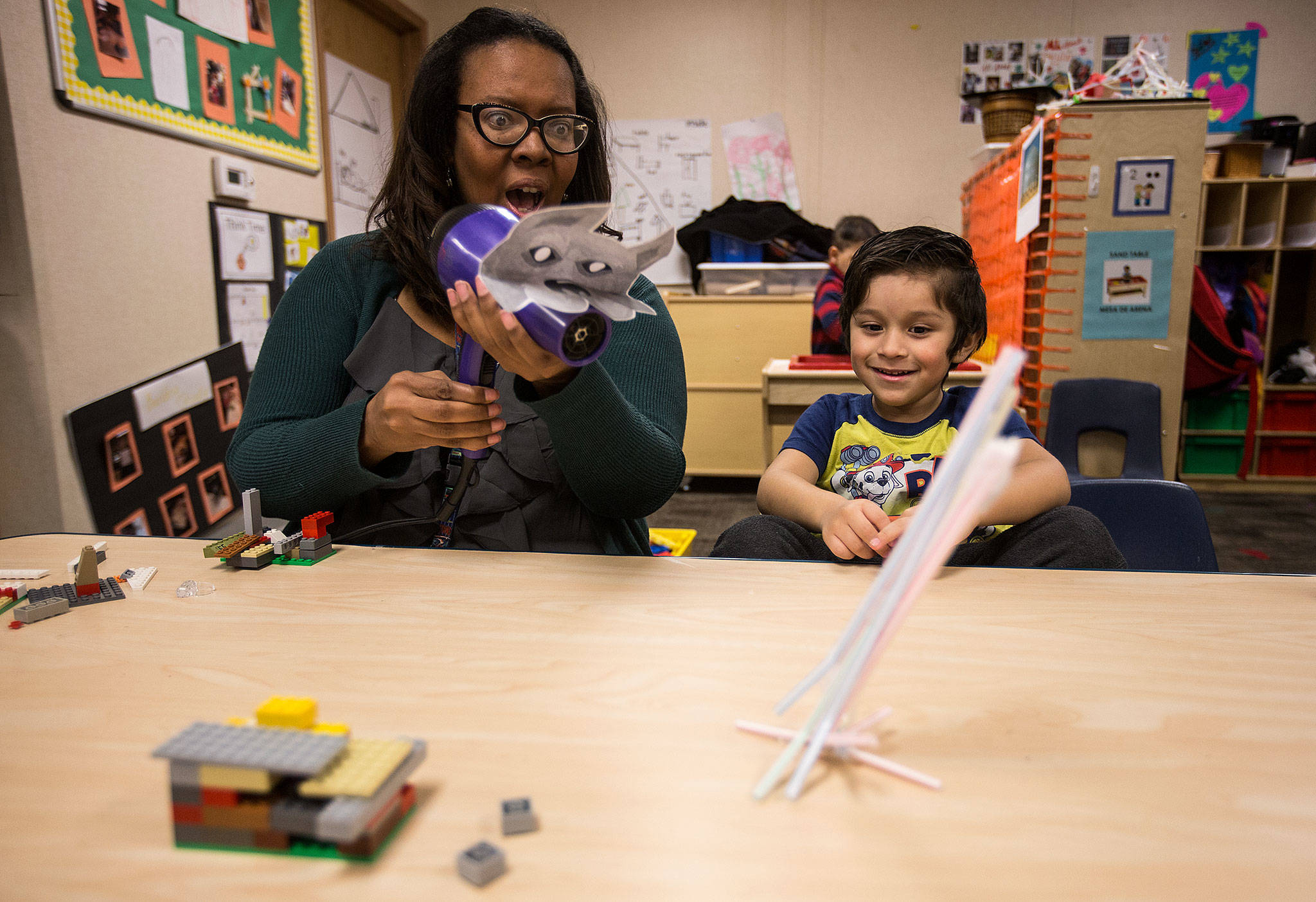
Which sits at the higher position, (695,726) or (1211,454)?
(695,726)

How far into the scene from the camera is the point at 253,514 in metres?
0.78

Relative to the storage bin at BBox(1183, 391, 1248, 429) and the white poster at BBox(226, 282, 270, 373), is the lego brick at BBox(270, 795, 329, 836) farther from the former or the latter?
the storage bin at BBox(1183, 391, 1248, 429)

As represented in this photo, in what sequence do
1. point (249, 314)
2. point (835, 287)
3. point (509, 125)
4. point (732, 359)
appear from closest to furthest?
1. point (509, 125)
2. point (249, 314)
3. point (835, 287)
4. point (732, 359)

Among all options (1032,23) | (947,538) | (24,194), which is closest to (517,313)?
(947,538)

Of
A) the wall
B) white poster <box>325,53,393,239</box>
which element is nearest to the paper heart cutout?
white poster <box>325,53,393,239</box>

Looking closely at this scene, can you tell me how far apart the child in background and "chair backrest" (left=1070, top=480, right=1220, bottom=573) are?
68.1 inches

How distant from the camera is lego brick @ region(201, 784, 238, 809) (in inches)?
13.6

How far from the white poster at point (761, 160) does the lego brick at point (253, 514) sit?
3.60 metres

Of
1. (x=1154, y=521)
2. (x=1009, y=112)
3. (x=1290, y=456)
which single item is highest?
(x=1009, y=112)

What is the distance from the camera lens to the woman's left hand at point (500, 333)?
0.64 meters

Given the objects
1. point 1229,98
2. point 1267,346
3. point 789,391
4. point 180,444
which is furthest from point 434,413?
point 1229,98

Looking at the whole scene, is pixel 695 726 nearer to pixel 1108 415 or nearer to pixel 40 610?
pixel 40 610

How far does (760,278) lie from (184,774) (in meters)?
3.43

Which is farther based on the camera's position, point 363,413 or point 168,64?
point 168,64
